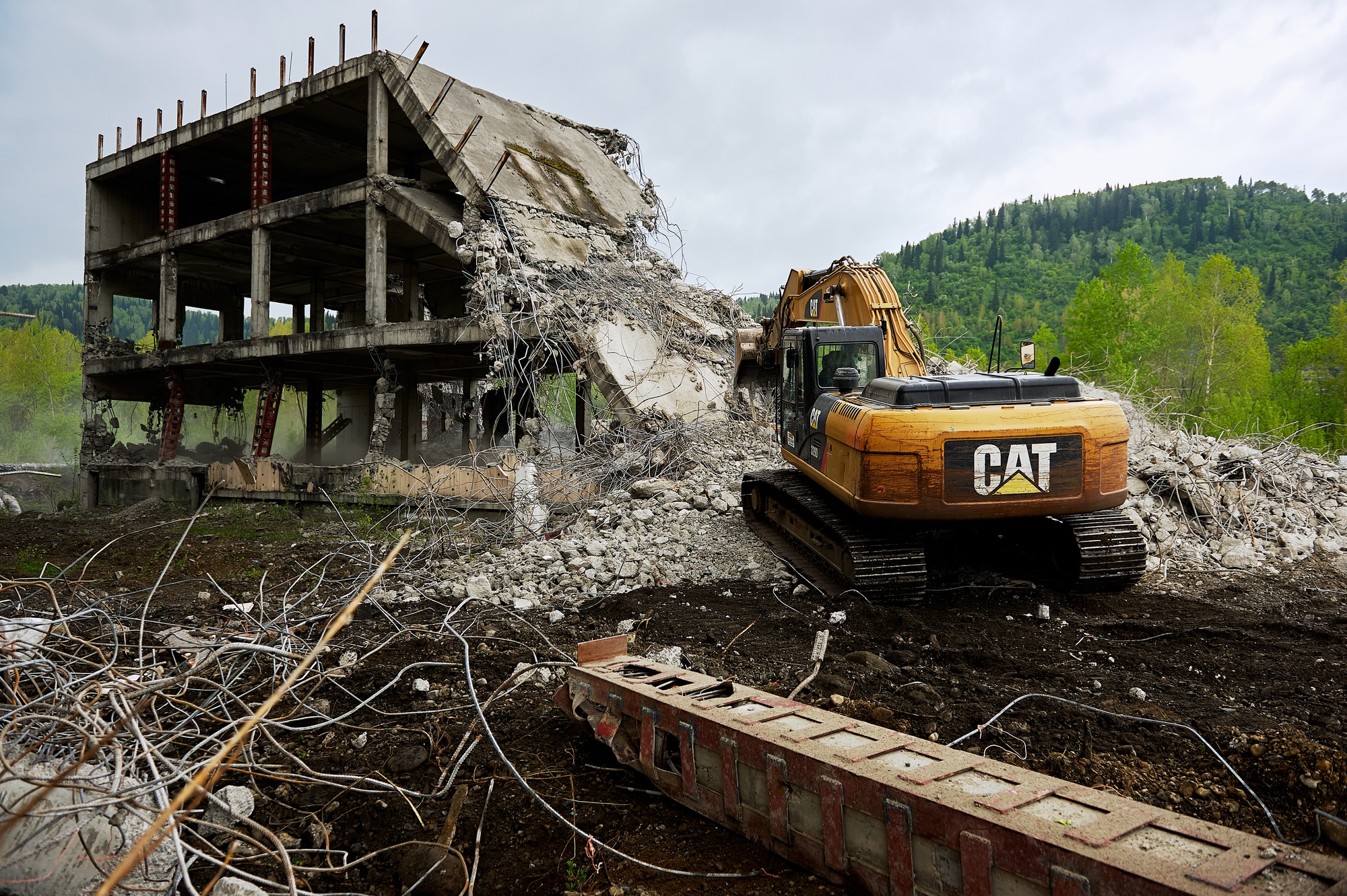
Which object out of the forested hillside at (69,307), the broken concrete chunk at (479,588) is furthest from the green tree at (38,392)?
the broken concrete chunk at (479,588)

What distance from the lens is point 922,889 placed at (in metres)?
2.34

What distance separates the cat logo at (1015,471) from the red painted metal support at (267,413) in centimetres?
1531

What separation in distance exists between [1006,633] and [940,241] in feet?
353

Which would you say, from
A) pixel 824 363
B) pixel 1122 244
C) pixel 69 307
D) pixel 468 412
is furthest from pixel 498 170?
pixel 69 307

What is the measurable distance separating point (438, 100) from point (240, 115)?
5.75m

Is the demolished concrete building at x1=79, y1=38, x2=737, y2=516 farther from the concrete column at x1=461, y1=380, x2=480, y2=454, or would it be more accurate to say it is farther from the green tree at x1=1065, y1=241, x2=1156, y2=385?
the green tree at x1=1065, y1=241, x2=1156, y2=385

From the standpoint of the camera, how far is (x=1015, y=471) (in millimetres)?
5613

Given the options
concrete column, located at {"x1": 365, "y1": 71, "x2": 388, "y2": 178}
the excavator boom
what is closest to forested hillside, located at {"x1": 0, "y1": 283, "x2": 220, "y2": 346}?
concrete column, located at {"x1": 365, "y1": 71, "x2": 388, "y2": 178}

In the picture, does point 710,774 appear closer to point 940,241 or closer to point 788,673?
point 788,673

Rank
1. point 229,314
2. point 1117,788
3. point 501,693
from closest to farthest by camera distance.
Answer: point 1117,788, point 501,693, point 229,314

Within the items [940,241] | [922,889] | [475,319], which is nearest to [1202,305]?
[475,319]

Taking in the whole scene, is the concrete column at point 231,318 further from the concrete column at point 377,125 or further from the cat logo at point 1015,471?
the cat logo at point 1015,471

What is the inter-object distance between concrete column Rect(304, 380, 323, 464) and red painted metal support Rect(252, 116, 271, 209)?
5.74 m

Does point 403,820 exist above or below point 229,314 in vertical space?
below
